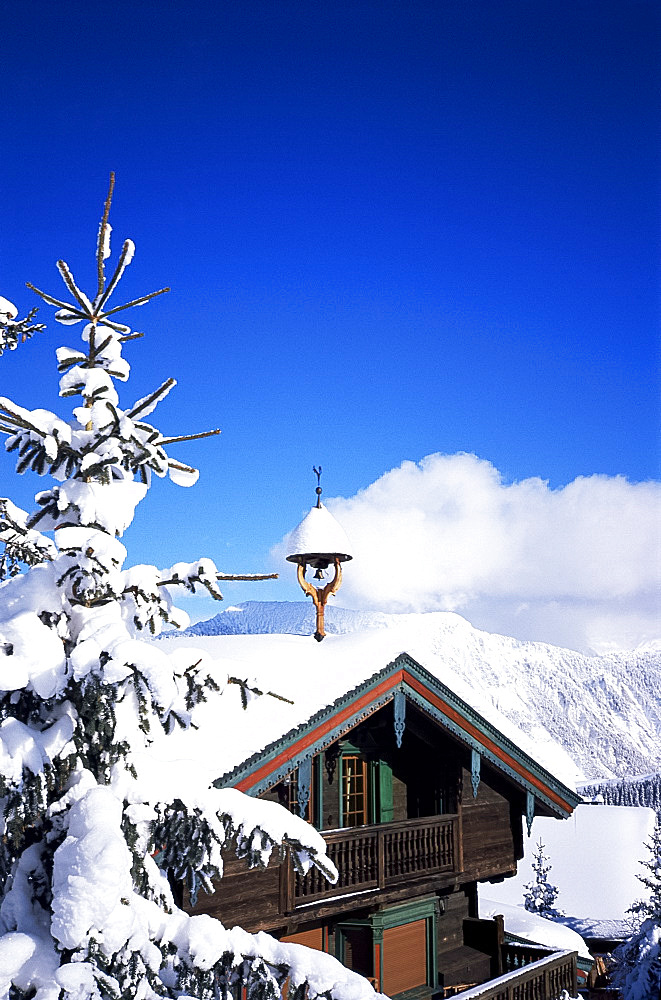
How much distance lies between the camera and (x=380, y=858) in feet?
43.8

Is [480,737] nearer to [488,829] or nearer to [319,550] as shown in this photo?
[488,829]

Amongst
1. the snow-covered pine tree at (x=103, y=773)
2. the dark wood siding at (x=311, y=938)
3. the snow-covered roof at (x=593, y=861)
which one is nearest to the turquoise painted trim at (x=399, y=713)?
the dark wood siding at (x=311, y=938)

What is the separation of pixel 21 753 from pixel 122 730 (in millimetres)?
643

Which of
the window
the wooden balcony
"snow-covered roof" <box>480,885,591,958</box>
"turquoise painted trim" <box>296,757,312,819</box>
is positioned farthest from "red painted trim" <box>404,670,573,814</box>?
"snow-covered roof" <box>480,885,591,958</box>

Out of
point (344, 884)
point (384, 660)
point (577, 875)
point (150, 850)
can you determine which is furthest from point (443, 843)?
point (577, 875)

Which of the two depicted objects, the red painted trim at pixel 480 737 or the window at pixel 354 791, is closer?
the red painted trim at pixel 480 737

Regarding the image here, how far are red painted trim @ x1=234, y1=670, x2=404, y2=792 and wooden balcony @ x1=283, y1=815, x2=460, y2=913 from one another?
7.10ft

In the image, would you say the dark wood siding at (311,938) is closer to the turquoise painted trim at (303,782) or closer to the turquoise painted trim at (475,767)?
the turquoise painted trim at (475,767)

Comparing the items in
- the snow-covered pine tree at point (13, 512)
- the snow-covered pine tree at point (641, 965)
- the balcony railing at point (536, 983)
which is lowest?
the snow-covered pine tree at point (641, 965)

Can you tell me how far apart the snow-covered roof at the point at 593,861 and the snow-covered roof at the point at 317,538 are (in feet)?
205

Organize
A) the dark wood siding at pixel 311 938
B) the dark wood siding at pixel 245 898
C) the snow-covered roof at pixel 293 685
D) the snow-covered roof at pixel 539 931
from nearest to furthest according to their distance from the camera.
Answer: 1. the snow-covered roof at pixel 293 685
2. the dark wood siding at pixel 245 898
3. the dark wood siding at pixel 311 938
4. the snow-covered roof at pixel 539 931

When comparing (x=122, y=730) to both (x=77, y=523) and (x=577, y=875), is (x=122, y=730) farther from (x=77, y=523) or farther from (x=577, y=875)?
(x=577, y=875)

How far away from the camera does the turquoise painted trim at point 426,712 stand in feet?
34.3

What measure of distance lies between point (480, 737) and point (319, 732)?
453cm
